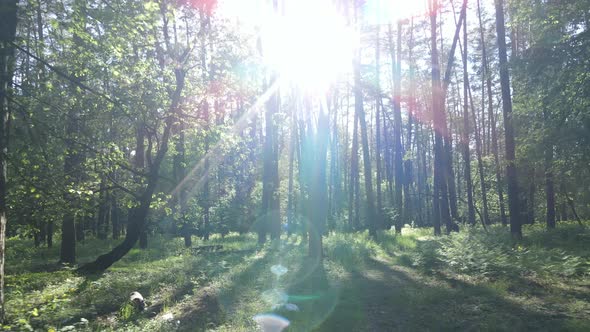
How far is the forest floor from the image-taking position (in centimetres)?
633

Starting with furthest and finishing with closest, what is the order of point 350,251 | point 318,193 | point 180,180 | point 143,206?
point 180,180 < point 350,251 < point 318,193 < point 143,206

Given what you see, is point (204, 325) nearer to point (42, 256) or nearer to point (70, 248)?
point (70, 248)

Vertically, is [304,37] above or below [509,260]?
above

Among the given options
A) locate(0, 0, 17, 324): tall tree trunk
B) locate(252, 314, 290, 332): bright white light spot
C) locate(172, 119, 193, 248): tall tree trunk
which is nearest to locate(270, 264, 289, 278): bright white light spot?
locate(172, 119, 193, 248): tall tree trunk

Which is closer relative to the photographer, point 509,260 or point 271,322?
point 271,322

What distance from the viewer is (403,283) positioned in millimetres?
9055

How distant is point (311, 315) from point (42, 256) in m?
15.1

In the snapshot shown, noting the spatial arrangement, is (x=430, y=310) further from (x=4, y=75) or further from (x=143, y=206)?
(x=143, y=206)

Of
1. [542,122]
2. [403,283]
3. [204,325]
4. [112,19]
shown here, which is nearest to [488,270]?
[403,283]

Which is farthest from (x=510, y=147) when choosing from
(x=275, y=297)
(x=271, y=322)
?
(x=271, y=322)

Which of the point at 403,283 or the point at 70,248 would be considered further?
the point at 70,248

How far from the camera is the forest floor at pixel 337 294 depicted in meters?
6.33

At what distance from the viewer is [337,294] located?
838cm

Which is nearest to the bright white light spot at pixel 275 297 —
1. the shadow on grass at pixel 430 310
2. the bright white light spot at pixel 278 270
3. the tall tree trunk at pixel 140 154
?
the shadow on grass at pixel 430 310
